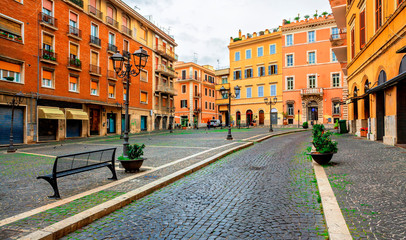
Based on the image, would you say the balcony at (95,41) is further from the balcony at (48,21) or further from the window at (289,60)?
the window at (289,60)

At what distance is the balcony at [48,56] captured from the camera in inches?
801

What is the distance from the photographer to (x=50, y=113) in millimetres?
20328

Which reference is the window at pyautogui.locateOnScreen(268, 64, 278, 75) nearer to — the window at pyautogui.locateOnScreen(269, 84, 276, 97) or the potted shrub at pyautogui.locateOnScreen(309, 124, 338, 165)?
the window at pyautogui.locateOnScreen(269, 84, 276, 97)

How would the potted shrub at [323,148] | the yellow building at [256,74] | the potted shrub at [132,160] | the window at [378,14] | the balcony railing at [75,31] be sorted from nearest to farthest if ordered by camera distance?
1. the potted shrub at [132,160]
2. the potted shrub at [323,148]
3. the window at [378,14]
4. the balcony railing at [75,31]
5. the yellow building at [256,74]

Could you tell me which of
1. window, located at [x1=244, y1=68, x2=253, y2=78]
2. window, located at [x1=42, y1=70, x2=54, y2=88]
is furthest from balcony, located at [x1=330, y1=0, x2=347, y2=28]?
window, located at [x1=42, y1=70, x2=54, y2=88]

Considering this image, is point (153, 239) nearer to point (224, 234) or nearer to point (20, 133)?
point (224, 234)

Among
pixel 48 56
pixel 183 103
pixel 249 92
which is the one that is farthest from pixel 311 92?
pixel 48 56

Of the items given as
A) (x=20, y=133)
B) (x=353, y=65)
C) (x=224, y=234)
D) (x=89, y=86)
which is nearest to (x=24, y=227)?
(x=224, y=234)

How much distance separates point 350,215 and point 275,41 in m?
44.4

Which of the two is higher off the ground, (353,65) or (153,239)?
(353,65)

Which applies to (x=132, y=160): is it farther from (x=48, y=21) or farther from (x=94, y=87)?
(x=94, y=87)

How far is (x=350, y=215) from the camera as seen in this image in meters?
Result: 3.51

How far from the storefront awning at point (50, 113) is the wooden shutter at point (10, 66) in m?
3.33

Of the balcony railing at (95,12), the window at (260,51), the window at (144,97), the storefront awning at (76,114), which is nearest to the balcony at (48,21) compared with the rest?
the balcony railing at (95,12)
